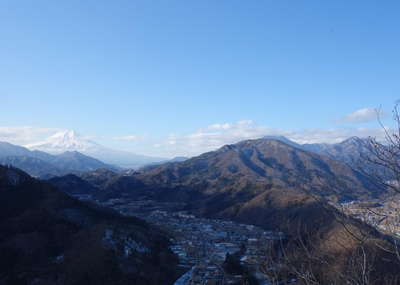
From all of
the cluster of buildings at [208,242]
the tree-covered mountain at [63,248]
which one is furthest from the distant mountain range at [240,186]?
the tree-covered mountain at [63,248]

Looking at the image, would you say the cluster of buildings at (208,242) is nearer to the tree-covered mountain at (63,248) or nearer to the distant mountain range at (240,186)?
the tree-covered mountain at (63,248)

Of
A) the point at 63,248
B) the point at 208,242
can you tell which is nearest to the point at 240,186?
the point at 208,242

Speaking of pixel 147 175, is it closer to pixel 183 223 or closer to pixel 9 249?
pixel 183 223

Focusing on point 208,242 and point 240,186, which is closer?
point 208,242

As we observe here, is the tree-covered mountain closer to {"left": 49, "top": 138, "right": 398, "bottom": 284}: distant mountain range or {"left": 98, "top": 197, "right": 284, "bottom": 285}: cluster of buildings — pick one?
{"left": 98, "top": 197, "right": 284, "bottom": 285}: cluster of buildings

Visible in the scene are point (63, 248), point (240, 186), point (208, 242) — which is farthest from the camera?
point (240, 186)

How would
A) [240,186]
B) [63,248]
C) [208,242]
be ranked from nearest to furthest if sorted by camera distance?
[63,248], [208,242], [240,186]

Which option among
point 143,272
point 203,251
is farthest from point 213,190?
point 143,272

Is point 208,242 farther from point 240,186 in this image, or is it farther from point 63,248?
point 240,186

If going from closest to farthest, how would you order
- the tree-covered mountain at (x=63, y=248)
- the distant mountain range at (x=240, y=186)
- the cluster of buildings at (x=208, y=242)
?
1. the tree-covered mountain at (x=63, y=248)
2. the cluster of buildings at (x=208, y=242)
3. the distant mountain range at (x=240, y=186)

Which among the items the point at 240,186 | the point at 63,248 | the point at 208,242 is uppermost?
the point at 63,248

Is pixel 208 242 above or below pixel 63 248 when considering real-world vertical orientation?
below
